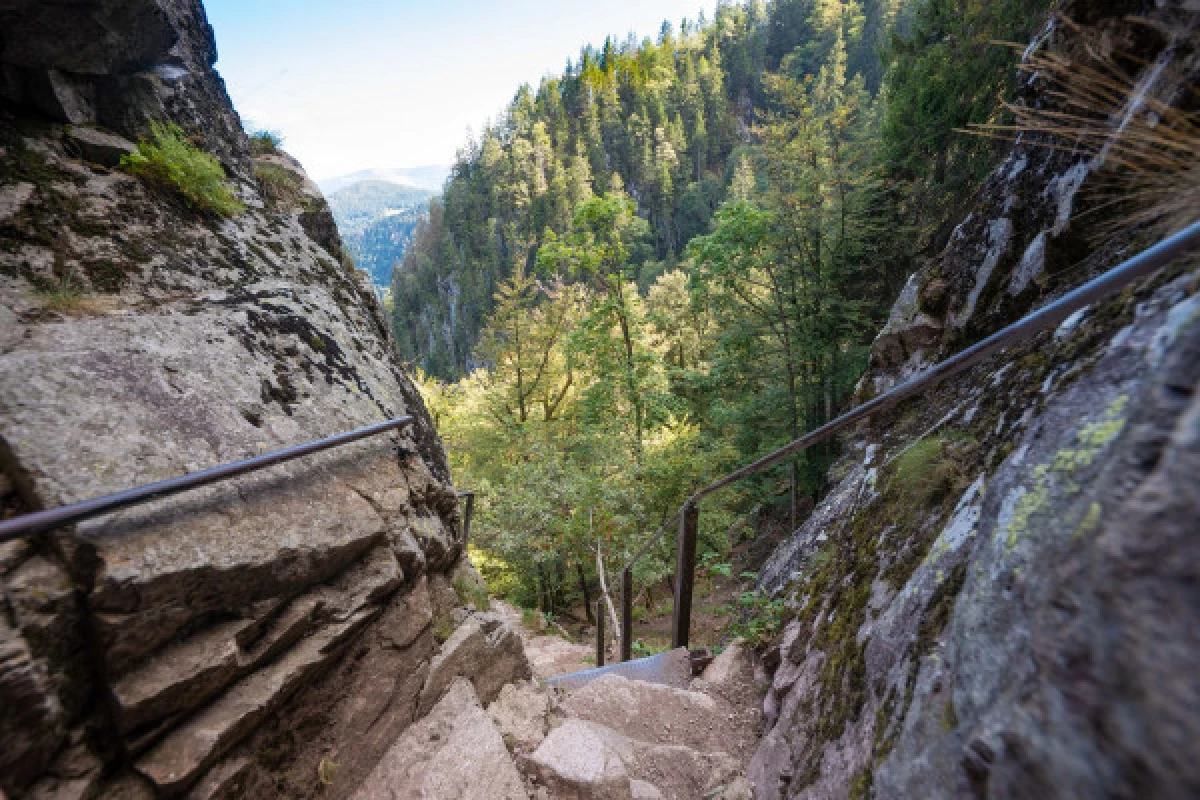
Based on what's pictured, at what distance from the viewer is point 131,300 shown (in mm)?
2254

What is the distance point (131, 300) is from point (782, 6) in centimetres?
9871

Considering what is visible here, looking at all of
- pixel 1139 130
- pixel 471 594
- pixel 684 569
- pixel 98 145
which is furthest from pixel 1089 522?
pixel 98 145

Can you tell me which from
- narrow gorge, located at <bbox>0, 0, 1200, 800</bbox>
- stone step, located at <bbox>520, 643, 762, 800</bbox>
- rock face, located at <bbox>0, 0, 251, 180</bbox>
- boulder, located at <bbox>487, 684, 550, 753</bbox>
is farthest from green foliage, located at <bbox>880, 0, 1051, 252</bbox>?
rock face, located at <bbox>0, 0, 251, 180</bbox>

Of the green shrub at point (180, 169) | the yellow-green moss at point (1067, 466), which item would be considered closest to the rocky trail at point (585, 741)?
the yellow-green moss at point (1067, 466)

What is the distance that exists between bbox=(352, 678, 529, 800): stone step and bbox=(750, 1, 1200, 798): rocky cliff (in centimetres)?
114

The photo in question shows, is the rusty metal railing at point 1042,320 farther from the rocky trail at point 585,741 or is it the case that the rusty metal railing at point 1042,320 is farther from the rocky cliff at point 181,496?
the rocky cliff at point 181,496

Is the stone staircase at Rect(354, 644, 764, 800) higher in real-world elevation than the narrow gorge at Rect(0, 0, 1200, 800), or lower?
lower

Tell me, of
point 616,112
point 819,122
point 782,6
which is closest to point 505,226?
point 616,112

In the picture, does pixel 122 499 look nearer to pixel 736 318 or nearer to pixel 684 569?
pixel 684 569

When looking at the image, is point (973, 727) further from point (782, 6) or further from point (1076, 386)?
point (782, 6)

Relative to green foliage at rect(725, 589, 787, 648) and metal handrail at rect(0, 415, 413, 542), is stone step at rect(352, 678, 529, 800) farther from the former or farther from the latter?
green foliage at rect(725, 589, 787, 648)

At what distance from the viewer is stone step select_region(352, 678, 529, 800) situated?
6.39ft

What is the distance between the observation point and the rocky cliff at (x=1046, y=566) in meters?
0.70

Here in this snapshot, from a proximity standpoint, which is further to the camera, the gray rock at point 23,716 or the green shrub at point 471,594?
the green shrub at point 471,594
